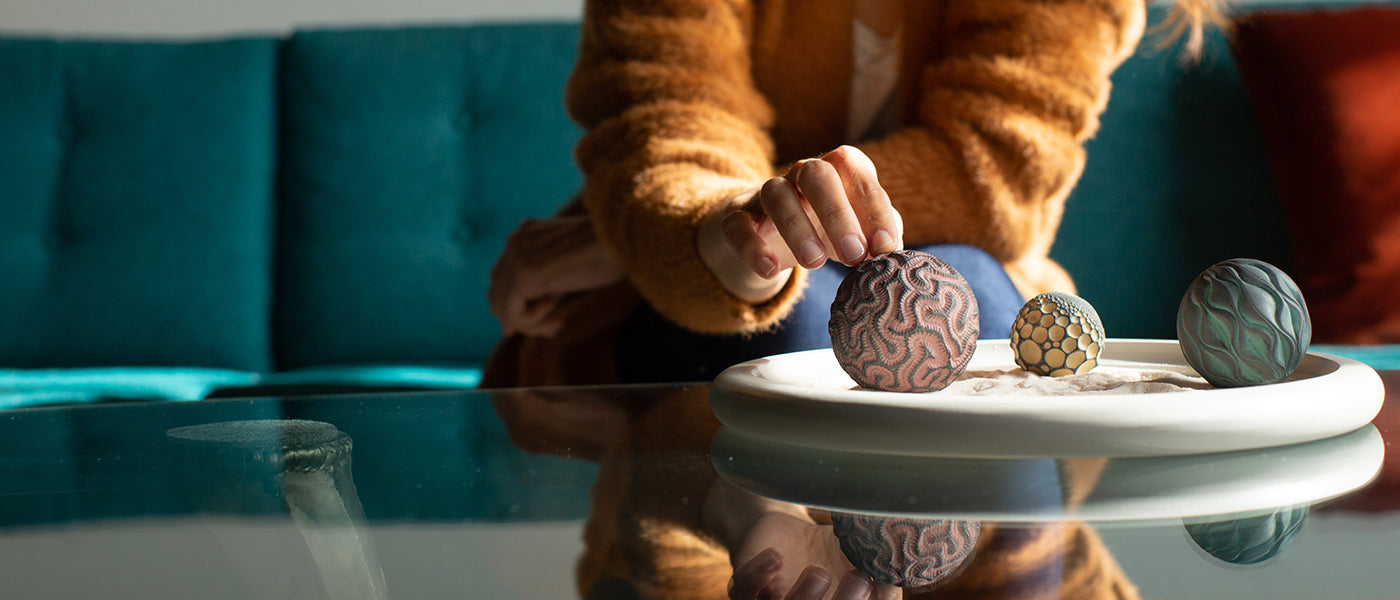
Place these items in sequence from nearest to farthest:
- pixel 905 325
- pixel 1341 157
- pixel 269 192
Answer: pixel 905 325 < pixel 1341 157 < pixel 269 192

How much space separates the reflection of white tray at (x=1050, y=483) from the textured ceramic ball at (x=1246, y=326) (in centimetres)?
4

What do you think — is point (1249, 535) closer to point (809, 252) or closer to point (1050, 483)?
point (1050, 483)

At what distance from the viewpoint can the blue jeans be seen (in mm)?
689

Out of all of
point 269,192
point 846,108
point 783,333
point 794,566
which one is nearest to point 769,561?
point 794,566

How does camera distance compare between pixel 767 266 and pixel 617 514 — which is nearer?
pixel 617 514

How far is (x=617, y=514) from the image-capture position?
10.8 inches

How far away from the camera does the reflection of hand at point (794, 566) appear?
0.20 meters

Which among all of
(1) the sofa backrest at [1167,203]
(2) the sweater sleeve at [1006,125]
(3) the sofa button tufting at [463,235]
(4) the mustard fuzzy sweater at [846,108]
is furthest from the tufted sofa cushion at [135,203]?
(1) the sofa backrest at [1167,203]

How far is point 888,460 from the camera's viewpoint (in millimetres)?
305

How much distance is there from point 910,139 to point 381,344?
883 mm

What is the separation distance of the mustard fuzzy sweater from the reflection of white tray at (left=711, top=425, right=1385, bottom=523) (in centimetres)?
41

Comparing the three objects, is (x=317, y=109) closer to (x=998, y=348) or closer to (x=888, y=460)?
(x=998, y=348)

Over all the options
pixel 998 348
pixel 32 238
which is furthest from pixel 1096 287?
pixel 32 238

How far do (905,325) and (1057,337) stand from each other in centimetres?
11
